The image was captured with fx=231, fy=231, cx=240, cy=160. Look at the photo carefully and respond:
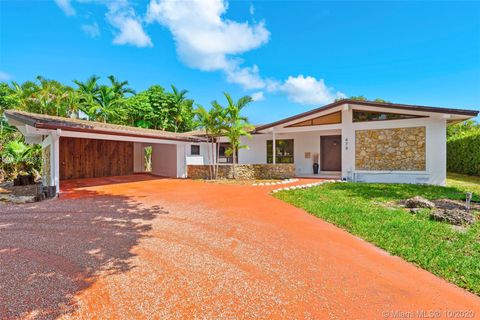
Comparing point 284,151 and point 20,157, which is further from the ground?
point 284,151

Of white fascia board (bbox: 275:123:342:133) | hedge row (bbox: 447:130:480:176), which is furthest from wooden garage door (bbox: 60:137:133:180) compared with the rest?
hedge row (bbox: 447:130:480:176)

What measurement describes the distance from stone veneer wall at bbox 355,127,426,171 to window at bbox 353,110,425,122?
0.62m

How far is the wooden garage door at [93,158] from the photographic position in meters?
14.2

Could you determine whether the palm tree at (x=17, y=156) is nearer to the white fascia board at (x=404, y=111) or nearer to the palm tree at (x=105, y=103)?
the palm tree at (x=105, y=103)

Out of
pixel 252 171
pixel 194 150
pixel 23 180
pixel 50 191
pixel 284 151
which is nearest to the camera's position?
pixel 50 191

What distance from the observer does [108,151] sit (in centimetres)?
1659

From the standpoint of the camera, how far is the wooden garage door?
14.2 meters

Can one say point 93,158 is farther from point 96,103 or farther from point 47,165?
point 96,103

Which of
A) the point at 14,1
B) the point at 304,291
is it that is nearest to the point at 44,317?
the point at 304,291

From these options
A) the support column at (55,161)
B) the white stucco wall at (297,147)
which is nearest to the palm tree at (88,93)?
the support column at (55,161)

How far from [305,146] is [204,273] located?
14605 mm

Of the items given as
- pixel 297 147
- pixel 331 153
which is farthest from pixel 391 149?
pixel 297 147

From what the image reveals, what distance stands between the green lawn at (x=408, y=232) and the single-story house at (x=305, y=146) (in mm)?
3742

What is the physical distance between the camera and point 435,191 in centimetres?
954
